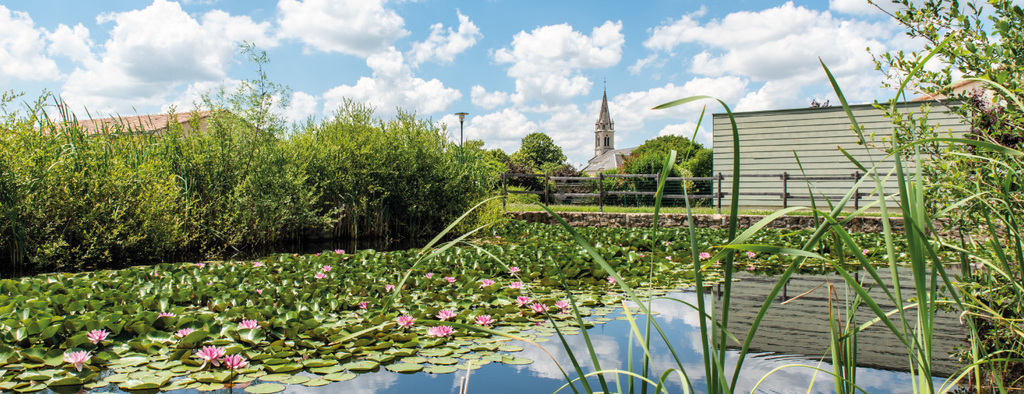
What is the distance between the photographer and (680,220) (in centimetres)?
1116

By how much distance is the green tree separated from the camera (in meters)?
55.1

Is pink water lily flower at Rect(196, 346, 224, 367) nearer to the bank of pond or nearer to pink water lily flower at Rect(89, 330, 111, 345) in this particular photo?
the bank of pond

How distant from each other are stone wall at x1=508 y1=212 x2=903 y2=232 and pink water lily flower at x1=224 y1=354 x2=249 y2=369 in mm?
8340

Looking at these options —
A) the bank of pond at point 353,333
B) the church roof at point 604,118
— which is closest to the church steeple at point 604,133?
the church roof at point 604,118

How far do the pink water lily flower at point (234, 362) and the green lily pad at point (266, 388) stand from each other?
0.37ft

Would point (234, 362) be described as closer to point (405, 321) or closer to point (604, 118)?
point (405, 321)

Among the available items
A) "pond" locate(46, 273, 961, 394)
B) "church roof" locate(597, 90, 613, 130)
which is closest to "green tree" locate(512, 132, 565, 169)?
"church roof" locate(597, 90, 613, 130)

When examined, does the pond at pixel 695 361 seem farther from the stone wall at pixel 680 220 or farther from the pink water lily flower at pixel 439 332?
the stone wall at pixel 680 220

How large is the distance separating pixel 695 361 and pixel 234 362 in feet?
6.02

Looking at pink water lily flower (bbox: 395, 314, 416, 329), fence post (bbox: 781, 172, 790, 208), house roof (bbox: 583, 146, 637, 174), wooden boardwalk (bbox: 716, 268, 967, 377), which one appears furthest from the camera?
house roof (bbox: 583, 146, 637, 174)

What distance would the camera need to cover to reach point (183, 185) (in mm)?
6684

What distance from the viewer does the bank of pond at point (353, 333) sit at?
2.13 metres

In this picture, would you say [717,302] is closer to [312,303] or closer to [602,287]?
[602,287]

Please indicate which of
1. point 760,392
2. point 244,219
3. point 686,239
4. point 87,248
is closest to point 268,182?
point 244,219
